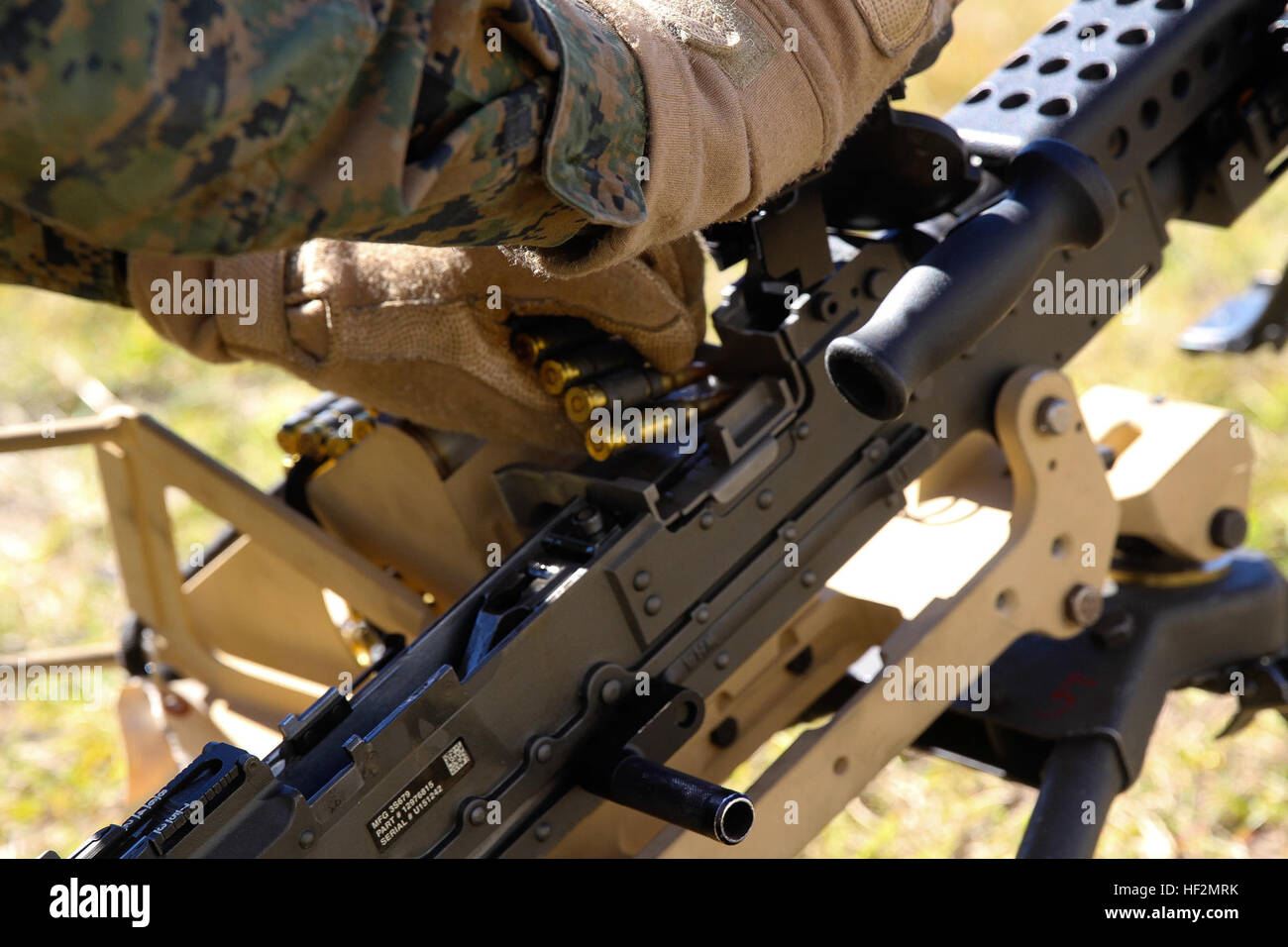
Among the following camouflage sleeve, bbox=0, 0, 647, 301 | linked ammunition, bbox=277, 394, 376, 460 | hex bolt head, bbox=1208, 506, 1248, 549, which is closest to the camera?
camouflage sleeve, bbox=0, 0, 647, 301

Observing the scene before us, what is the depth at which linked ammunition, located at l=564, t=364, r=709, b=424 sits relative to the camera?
4.50 ft

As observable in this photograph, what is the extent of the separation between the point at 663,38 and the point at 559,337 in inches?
14.2

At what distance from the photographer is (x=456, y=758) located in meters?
1.23

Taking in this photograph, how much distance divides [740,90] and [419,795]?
0.63 m

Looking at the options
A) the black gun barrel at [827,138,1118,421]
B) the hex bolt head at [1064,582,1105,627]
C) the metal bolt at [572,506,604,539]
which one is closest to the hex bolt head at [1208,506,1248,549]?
the hex bolt head at [1064,582,1105,627]

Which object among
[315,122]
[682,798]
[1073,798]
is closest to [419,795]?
[682,798]

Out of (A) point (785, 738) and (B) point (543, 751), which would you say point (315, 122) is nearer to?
(B) point (543, 751)

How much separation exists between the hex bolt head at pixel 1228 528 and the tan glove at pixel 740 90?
2.65 ft

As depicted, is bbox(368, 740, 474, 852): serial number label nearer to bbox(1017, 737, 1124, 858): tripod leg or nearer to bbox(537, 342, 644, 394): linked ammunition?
bbox(537, 342, 644, 394): linked ammunition

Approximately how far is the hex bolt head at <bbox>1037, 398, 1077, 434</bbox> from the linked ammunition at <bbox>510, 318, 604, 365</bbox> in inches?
18.4

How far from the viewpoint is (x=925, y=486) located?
170 centimetres

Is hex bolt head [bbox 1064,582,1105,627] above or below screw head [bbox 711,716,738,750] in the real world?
above
